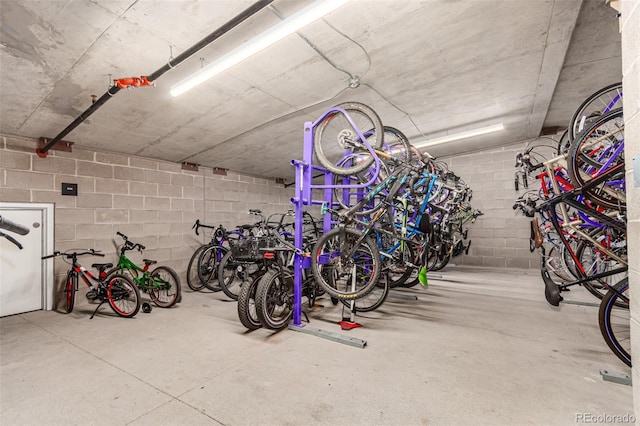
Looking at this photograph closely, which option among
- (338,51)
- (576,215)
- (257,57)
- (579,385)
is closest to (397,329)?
(579,385)

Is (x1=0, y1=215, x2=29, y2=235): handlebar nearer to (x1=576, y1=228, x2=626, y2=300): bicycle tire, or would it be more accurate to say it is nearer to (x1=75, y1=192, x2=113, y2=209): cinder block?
(x1=576, y1=228, x2=626, y2=300): bicycle tire

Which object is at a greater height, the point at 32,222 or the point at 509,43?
the point at 509,43

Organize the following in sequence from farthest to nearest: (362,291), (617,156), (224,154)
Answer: (224,154)
(362,291)
(617,156)

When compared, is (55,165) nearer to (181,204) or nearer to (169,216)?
(169,216)

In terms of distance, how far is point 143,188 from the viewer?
15.4 feet

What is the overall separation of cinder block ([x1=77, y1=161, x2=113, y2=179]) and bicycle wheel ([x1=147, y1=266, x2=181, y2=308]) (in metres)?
1.74

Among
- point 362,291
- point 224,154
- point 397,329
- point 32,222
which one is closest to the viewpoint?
point 362,291

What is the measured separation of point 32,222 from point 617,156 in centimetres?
632

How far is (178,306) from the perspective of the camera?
3873 millimetres

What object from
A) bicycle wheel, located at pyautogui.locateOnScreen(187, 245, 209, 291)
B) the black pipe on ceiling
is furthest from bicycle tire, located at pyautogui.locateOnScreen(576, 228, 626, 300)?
bicycle wheel, located at pyautogui.locateOnScreen(187, 245, 209, 291)

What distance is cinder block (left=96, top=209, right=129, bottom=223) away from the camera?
4.23m

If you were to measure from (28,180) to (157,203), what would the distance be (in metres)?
1.58

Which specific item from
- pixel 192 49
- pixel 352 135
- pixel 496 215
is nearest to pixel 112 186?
pixel 192 49

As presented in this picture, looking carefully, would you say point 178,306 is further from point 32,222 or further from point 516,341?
point 516,341
